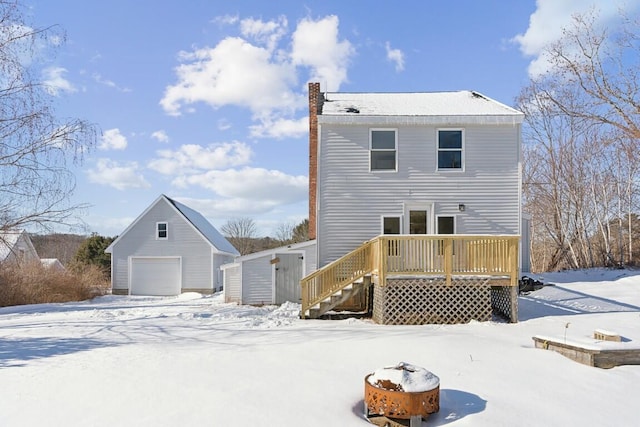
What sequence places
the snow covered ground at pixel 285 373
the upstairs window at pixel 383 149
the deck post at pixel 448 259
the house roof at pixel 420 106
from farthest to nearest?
the upstairs window at pixel 383 149 → the house roof at pixel 420 106 → the deck post at pixel 448 259 → the snow covered ground at pixel 285 373

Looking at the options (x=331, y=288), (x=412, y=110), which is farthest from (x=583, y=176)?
(x=331, y=288)

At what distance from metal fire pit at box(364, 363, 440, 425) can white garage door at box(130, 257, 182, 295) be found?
23.2m

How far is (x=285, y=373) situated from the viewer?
715 cm

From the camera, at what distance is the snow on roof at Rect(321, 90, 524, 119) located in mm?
14945

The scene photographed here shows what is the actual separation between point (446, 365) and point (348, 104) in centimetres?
1062

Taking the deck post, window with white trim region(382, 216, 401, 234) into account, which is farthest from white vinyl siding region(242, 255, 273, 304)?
the deck post

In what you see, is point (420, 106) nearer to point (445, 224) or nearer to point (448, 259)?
point (445, 224)

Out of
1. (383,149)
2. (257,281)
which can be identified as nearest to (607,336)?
(383,149)

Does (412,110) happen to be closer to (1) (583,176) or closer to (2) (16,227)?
(2) (16,227)

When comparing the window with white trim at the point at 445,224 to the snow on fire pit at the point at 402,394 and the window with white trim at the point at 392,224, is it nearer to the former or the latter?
the window with white trim at the point at 392,224

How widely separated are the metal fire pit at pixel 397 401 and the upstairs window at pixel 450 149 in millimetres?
10211

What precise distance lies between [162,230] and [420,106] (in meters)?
17.5

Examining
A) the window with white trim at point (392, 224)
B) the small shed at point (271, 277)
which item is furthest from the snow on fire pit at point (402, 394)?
the small shed at point (271, 277)

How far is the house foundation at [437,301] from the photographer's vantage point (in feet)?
39.6
